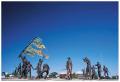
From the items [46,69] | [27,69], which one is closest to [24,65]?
[27,69]

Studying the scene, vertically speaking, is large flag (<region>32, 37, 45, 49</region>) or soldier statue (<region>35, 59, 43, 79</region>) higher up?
large flag (<region>32, 37, 45, 49</region>)

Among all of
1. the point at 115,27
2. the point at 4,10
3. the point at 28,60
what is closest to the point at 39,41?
the point at 28,60

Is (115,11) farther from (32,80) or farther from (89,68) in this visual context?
(32,80)

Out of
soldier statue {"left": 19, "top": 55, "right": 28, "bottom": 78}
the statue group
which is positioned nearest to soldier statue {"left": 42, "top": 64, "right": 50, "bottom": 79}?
the statue group

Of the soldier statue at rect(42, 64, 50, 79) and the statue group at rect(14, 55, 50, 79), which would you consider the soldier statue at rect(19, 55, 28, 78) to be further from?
the soldier statue at rect(42, 64, 50, 79)

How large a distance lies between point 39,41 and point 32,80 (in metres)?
0.79

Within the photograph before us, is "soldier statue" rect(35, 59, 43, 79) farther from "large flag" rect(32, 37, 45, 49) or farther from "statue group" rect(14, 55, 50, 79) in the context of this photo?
"large flag" rect(32, 37, 45, 49)

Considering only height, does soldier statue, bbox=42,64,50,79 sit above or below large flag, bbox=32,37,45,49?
below

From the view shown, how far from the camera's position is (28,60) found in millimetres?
7785

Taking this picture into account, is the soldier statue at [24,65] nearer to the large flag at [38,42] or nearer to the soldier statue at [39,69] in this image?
the soldier statue at [39,69]

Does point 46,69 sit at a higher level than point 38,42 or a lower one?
lower

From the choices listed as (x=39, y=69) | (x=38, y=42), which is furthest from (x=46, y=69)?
(x=38, y=42)

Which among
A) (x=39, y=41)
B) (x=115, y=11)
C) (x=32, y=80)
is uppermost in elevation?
(x=115, y=11)

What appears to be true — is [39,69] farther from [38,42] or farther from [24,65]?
[38,42]
